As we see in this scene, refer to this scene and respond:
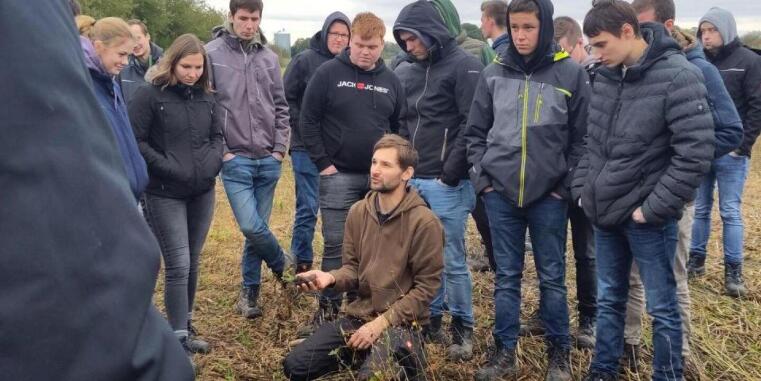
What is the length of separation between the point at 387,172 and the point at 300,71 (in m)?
2.27

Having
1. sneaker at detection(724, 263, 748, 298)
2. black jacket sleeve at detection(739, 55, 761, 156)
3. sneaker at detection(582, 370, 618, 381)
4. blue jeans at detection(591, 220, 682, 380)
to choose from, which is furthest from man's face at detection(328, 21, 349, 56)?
sneaker at detection(724, 263, 748, 298)

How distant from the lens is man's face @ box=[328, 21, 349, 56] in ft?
19.7

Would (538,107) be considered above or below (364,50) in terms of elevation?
below

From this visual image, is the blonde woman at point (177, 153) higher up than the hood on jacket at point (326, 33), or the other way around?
the hood on jacket at point (326, 33)

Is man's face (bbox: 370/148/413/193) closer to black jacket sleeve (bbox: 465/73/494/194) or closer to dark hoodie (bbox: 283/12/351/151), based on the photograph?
black jacket sleeve (bbox: 465/73/494/194)

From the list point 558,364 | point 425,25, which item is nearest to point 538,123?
point 425,25

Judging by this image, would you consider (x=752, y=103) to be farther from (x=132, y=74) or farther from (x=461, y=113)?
(x=132, y=74)

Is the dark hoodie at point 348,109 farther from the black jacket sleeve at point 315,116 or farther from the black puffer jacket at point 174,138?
the black puffer jacket at point 174,138

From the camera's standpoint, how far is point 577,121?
4016 mm

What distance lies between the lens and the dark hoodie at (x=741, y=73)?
5484 millimetres

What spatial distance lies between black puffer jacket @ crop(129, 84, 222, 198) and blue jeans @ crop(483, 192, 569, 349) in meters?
1.77

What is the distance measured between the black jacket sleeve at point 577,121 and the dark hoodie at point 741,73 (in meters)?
2.16

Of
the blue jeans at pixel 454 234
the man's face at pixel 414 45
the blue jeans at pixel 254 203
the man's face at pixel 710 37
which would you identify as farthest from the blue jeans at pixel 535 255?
the man's face at pixel 710 37

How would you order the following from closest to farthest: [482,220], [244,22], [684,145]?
[684,145], [244,22], [482,220]
